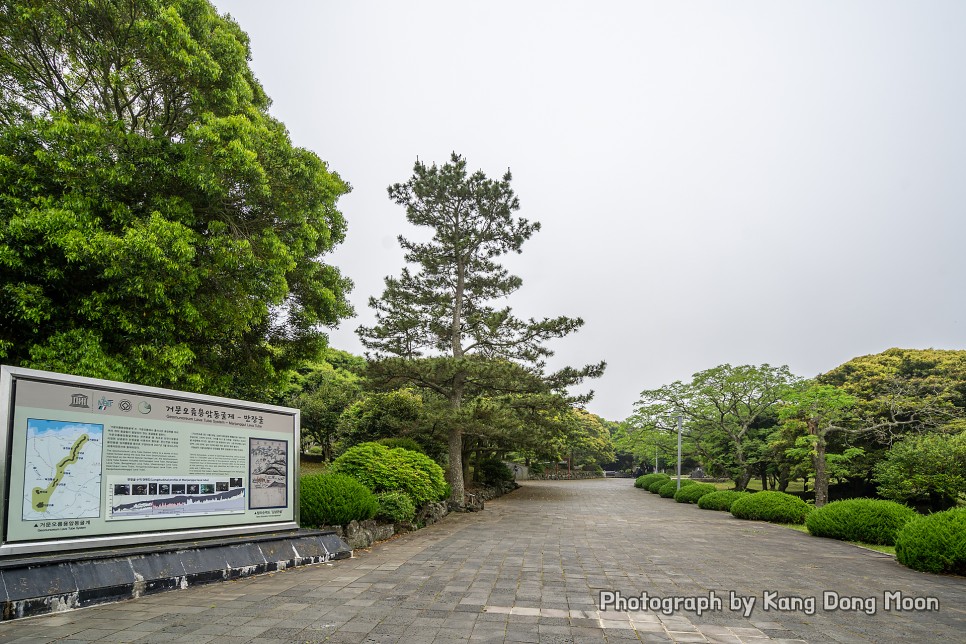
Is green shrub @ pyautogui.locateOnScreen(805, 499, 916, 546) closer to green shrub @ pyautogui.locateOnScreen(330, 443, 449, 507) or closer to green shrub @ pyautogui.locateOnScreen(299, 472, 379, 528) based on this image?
green shrub @ pyautogui.locateOnScreen(330, 443, 449, 507)

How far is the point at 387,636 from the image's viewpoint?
14.1 feet

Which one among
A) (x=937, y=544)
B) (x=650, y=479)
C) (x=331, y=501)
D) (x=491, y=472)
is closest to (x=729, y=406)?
(x=650, y=479)

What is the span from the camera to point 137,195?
25.1 feet

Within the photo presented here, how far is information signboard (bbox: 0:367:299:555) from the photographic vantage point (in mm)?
5039

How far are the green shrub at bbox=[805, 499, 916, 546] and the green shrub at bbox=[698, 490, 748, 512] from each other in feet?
21.2

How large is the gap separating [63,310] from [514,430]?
42.7 ft

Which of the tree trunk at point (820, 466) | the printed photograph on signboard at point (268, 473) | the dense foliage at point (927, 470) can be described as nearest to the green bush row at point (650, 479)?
the tree trunk at point (820, 466)

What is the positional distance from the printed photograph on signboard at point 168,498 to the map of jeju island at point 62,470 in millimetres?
208

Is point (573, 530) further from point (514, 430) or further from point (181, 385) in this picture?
point (181, 385)

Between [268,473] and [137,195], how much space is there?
448cm

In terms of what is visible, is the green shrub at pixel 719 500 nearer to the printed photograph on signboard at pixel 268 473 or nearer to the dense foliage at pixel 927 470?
the dense foliage at pixel 927 470

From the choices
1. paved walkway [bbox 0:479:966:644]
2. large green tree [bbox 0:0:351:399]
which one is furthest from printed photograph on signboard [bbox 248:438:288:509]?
large green tree [bbox 0:0:351:399]

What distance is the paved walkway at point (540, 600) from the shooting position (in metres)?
4.39

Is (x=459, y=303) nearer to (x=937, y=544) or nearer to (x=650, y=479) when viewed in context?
(x=937, y=544)
